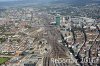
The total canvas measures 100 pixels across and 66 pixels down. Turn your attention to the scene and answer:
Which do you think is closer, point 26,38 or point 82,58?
point 82,58

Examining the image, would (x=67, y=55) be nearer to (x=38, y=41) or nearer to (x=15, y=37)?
(x=38, y=41)

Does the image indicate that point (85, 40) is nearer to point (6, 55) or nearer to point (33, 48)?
point (33, 48)

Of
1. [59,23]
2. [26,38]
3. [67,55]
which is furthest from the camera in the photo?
[59,23]

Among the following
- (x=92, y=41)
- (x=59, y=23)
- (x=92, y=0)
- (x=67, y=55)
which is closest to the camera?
(x=67, y=55)

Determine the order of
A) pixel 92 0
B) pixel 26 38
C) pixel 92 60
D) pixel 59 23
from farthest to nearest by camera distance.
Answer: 1. pixel 92 0
2. pixel 59 23
3. pixel 26 38
4. pixel 92 60

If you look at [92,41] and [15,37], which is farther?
[15,37]

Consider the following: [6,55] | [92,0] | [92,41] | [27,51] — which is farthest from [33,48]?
[92,0]

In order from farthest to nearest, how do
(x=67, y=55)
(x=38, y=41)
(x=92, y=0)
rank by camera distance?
1. (x=92, y=0)
2. (x=38, y=41)
3. (x=67, y=55)

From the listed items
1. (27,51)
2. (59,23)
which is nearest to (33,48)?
(27,51)
